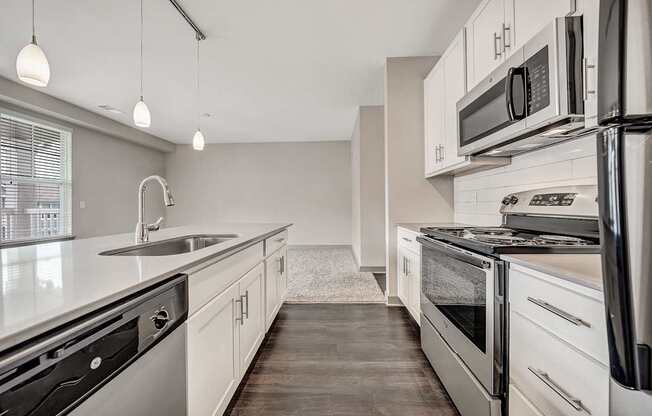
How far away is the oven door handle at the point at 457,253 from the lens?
1.31 meters

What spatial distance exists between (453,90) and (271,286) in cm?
216

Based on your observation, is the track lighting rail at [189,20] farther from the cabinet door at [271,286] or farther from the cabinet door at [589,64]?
the cabinet door at [589,64]

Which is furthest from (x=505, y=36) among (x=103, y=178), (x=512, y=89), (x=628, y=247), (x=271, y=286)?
(x=103, y=178)

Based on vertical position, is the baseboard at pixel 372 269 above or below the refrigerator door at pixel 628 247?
below

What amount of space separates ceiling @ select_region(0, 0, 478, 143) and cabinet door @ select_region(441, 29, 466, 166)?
0.43 metres

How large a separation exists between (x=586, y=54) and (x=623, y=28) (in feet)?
2.84

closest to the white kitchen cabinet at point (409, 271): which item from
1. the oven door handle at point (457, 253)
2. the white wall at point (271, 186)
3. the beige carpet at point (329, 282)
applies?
the oven door handle at point (457, 253)

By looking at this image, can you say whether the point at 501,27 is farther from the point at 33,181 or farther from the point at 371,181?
the point at 33,181

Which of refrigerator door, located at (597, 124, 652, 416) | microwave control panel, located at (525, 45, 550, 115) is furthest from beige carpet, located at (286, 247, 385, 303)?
refrigerator door, located at (597, 124, 652, 416)

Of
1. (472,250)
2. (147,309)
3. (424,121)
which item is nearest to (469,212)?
(424,121)

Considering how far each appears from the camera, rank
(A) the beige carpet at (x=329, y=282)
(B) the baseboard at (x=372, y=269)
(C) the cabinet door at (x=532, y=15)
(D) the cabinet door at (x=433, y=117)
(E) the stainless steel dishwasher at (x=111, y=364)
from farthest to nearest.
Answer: (B) the baseboard at (x=372, y=269)
(A) the beige carpet at (x=329, y=282)
(D) the cabinet door at (x=433, y=117)
(C) the cabinet door at (x=532, y=15)
(E) the stainless steel dishwasher at (x=111, y=364)

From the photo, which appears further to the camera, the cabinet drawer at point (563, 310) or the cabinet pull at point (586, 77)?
the cabinet pull at point (586, 77)

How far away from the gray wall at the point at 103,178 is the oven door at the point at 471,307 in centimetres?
602

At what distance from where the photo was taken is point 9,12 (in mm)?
2504
